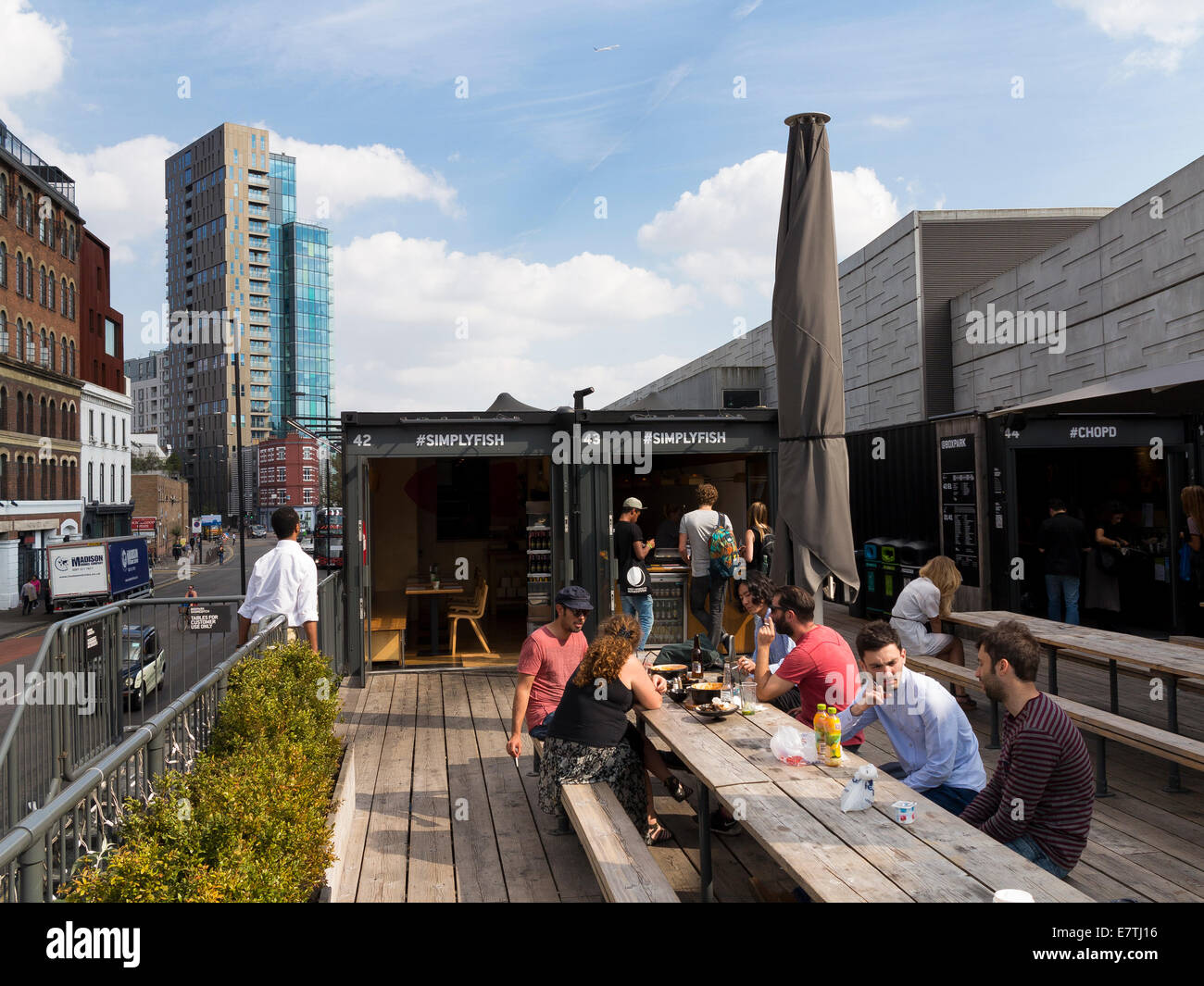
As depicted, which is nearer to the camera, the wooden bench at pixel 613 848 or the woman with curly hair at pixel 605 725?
the wooden bench at pixel 613 848

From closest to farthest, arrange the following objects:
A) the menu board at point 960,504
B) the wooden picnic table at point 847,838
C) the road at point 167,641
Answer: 1. the wooden picnic table at point 847,838
2. the road at point 167,641
3. the menu board at point 960,504

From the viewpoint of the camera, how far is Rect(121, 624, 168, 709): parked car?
7.32 metres

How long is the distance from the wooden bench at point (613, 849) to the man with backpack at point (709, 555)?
486 centimetres

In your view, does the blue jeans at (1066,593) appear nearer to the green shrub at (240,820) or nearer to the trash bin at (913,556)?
the trash bin at (913,556)

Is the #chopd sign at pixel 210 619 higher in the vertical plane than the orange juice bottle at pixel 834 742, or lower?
higher

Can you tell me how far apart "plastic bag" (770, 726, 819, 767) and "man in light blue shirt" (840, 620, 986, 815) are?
1.28ft

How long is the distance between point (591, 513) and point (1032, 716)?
682cm

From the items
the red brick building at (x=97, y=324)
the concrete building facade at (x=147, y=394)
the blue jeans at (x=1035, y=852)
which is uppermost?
the concrete building facade at (x=147, y=394)

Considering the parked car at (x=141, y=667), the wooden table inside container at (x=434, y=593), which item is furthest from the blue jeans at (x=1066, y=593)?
the parked car at (x=141, y=667)

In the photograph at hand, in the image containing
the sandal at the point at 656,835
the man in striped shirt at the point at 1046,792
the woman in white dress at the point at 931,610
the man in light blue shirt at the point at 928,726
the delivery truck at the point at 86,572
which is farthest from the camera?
the delivery truck at the point at 86,572

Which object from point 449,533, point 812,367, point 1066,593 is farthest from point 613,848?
point 449,533

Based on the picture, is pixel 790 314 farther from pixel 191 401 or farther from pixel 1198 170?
pixel 191 401

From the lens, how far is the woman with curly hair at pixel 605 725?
4848 millimetres

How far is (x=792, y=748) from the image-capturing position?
417 cm
